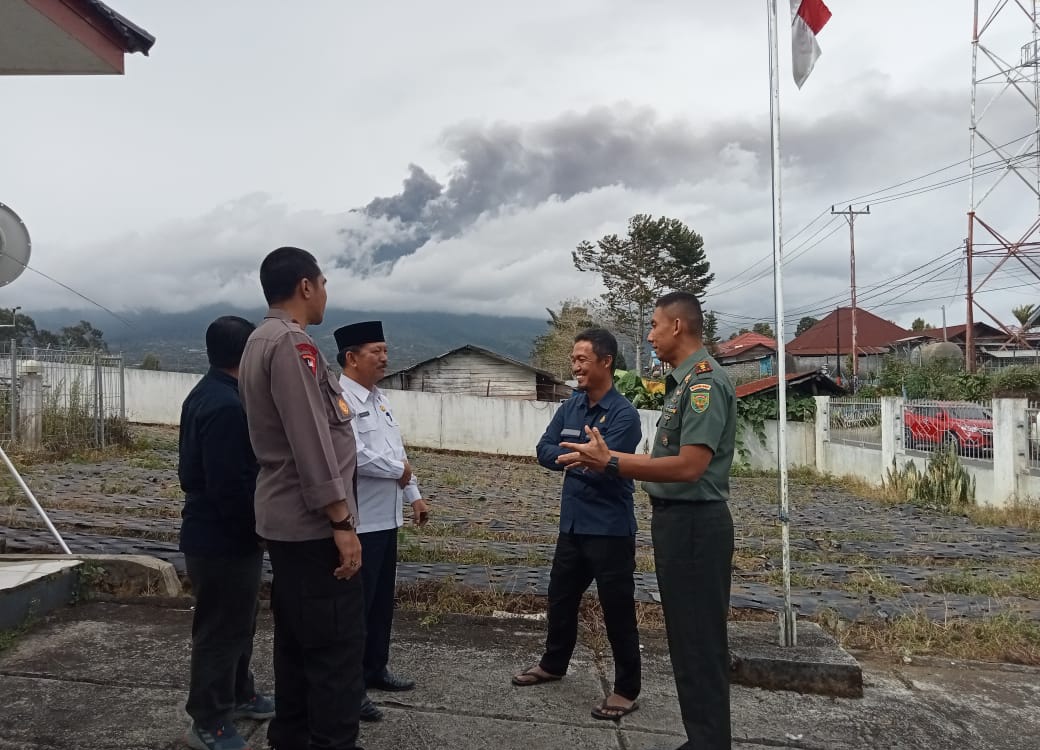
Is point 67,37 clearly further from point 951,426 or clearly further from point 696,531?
point 951,426

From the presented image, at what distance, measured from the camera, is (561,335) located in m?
45.2

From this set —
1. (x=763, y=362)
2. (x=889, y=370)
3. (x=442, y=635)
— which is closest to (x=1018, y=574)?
(x=442, y=635)

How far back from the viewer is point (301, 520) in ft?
8.31

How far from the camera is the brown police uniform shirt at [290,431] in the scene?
2471 millimetres

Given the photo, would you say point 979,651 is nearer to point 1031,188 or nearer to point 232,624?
point 232,624

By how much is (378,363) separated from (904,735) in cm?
288

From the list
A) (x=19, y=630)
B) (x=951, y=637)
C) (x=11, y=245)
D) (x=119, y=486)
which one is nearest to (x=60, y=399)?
(x=119, y=486)

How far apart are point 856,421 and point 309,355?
18190 millimetres

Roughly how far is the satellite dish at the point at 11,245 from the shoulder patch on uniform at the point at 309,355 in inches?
138

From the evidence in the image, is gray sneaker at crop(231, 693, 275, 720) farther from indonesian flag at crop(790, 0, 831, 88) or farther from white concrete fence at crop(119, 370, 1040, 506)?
white concrete fence at crop(119, 370, 1040, 506)

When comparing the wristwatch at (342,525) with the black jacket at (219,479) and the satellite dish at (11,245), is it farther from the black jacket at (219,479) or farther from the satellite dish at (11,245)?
the satellite dish at (11,245)

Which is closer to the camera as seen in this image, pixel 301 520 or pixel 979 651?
pixel 301 520


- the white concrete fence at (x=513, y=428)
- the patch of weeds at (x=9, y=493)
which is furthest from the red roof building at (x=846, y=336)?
the patch of weeds at (x=9, y=493)

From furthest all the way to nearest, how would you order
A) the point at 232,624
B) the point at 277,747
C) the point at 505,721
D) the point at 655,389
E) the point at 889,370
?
the point at 889,370
the point at 655,389
the point at 505,721
the point at 232,624
the point at 277,747
